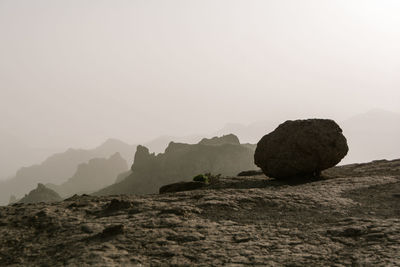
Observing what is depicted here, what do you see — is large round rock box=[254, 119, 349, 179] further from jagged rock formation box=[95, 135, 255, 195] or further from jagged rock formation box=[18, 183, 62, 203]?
jagged rock formation box=[18, 183, 62, 203]

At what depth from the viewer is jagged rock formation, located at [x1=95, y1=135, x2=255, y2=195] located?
11544cm

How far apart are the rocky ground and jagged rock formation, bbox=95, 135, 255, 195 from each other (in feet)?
327

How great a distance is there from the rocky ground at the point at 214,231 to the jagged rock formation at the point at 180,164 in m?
99.8

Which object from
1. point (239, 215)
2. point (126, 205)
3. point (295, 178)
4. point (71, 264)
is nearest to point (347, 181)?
point (295, 178)

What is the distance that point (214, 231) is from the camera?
32.0ft

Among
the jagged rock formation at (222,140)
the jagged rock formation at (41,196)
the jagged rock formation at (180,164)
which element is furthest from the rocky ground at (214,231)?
the jagged rock formation at (222,140)

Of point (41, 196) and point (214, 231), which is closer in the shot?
point (214, 231)

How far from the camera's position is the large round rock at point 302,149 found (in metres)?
18.4

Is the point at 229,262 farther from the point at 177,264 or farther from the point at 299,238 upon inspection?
the point at 299,238

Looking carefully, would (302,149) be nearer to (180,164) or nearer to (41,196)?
(41,196)

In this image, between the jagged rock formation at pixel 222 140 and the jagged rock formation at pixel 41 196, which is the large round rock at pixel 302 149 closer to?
the jagged rock formation at pixel 41 196

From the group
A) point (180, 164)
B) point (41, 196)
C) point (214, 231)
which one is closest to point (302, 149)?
point (214, 231)

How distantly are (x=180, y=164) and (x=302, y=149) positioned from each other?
103 m

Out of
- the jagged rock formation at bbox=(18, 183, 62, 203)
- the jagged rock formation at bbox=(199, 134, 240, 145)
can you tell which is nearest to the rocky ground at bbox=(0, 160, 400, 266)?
the jagged rock formation at bbox=(18, 183, 62, 203)
